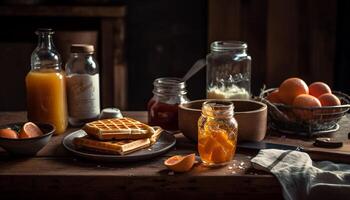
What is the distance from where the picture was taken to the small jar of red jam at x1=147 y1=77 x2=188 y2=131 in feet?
5.53

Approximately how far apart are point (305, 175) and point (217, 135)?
211 mm

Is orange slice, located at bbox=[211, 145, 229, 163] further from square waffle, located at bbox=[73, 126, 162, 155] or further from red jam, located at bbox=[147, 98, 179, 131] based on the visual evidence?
red jam, located at bbox=[147, 98, 179, 131]

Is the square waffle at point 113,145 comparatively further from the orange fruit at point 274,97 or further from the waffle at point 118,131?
the orange fruit at point 274,97

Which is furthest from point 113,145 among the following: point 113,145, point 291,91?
point 291,91

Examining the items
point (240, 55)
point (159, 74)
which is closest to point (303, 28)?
point (159, 74)

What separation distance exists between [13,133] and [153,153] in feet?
1.11

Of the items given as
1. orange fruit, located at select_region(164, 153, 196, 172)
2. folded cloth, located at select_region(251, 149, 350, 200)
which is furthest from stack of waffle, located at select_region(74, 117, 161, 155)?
folded cloth, located at select_region(251, 149, 350, 200)

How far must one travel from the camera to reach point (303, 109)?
158 centimetres

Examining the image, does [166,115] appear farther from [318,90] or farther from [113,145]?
[318,90]

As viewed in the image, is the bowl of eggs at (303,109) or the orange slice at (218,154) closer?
the orange slice at (218,154)

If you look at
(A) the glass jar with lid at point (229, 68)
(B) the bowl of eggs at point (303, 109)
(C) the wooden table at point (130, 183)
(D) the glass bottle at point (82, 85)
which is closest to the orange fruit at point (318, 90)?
(B) the bowl of eggs at point (303, 109)

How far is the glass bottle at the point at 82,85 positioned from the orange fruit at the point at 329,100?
0.62 meters

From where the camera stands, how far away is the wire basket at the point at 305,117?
5.22 feet

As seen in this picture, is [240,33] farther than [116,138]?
Yes
